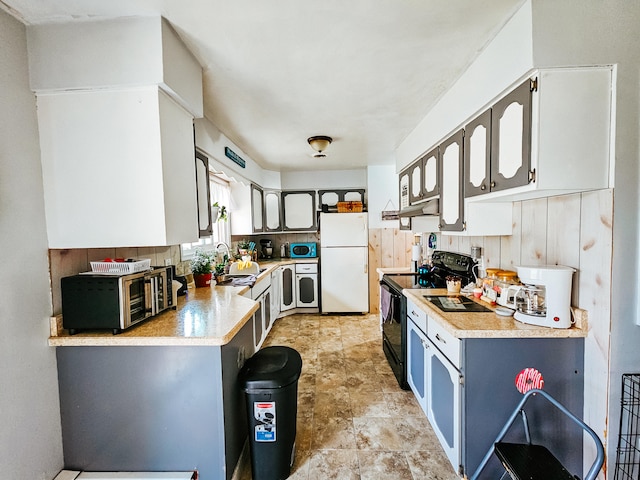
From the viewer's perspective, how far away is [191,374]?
141 centimetres

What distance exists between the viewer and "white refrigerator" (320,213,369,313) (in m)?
4.36

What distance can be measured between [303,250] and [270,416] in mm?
3303

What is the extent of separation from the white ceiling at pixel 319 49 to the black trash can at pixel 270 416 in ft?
5.88

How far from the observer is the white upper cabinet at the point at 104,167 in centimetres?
140

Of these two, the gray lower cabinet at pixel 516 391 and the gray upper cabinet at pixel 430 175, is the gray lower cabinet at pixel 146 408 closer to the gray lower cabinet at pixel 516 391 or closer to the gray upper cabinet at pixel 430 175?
the gray lower cabinet at pixel 516 391

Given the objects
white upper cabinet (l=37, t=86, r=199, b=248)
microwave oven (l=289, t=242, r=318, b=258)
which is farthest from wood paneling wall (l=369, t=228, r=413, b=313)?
white upper cabinet (l=37, t=86, r=199, b=248)

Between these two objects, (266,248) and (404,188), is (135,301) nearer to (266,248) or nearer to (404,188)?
(404,188)

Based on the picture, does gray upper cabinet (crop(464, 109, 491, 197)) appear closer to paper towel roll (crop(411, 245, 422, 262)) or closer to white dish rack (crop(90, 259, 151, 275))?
paper towel roll (crop(411, 245, 422, 262))

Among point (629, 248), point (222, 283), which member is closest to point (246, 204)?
point (222, 283)

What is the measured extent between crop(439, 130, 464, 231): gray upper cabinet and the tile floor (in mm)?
1456

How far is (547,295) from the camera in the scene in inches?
55.1

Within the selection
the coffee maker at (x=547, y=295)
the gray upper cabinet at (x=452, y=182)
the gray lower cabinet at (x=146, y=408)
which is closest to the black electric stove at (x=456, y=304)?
the coffee maker at (x=547, y=295)

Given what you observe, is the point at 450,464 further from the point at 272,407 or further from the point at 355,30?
the point at 355,30

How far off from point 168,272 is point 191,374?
0.68 m
